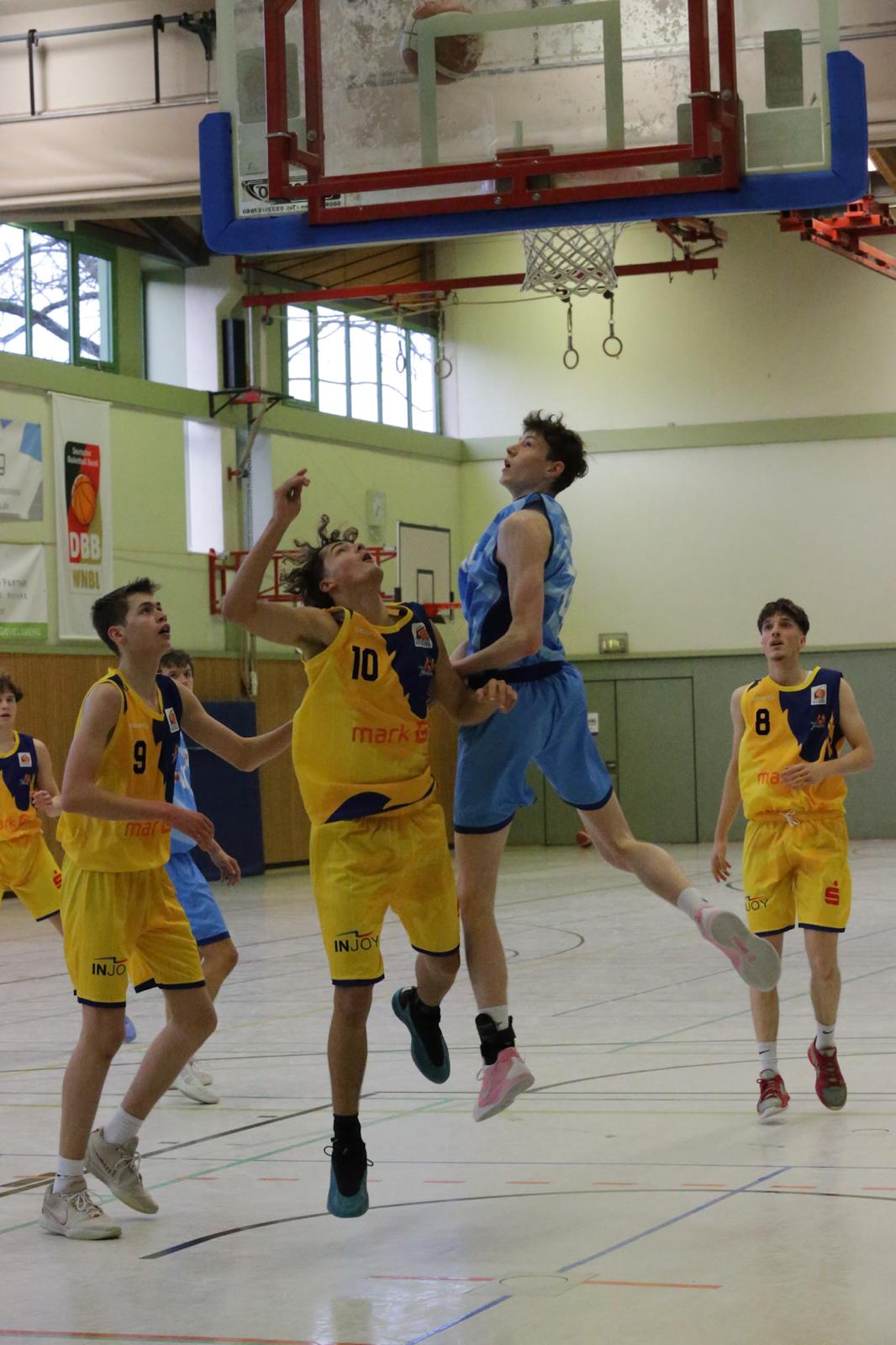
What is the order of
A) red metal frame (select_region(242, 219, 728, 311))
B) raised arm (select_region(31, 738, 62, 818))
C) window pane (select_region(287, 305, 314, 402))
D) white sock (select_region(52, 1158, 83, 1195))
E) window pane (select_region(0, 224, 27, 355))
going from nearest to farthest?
white sock (select_region(52, 1158, 83, 1195))
raised arm (select_region(31, 738, 62, 818))
window pane (select_region(0, 224, 27, 355))
red metal frame (select_region(242, 219, 728, 311))
window pane (select_region(287, 305, 314, 402))

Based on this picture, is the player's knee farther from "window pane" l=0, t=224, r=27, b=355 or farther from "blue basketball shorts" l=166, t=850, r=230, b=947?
"window pane" l=0, t=224, r=27, b=355

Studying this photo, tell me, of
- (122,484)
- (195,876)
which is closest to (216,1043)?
(195,876)

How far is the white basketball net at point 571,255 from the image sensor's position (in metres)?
12.4

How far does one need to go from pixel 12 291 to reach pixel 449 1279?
16.4m

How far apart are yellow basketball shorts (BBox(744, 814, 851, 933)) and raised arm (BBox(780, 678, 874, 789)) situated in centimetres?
21

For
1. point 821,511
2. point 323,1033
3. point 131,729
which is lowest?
point 323,1033

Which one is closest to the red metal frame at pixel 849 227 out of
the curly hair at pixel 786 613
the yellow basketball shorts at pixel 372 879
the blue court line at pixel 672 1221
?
the curly hair at pixel 786 613

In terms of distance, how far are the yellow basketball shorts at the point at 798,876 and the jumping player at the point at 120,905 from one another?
8.33ft

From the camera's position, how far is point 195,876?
7.86m

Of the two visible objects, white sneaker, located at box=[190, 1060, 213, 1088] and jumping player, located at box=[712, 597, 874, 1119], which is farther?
white sneaker, located at box=[190, 1060, 213, 1088]

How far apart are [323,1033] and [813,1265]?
5.08m

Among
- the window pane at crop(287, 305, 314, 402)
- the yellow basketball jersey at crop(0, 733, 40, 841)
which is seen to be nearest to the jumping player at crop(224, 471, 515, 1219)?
the yellow basketball jersey at crop(0, 733, 40, 841)

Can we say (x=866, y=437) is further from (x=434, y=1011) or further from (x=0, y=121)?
(x=434, y=1011)

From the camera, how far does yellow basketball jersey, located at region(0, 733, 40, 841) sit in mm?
10438
